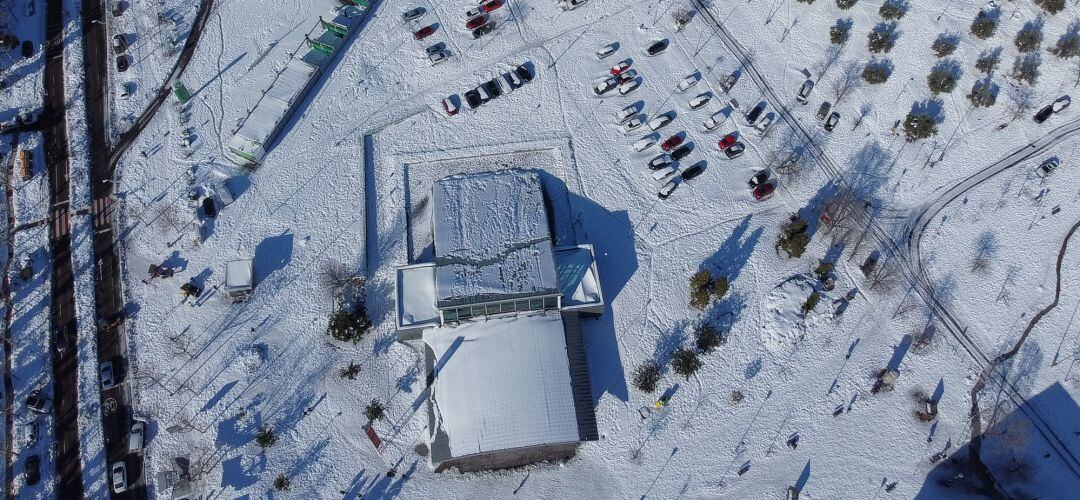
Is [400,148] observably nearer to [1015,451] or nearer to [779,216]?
[779,216]

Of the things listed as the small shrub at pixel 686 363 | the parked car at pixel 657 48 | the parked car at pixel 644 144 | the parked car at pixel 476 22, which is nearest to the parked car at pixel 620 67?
the parked car at pixel 657 48

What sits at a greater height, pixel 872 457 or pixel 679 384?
pixel 679 384

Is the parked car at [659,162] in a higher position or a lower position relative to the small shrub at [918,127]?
higher

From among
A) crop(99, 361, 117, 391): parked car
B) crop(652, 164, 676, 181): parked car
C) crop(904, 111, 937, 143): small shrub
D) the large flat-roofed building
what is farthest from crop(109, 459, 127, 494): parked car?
crop(904, 111, 937, 143): small shrub

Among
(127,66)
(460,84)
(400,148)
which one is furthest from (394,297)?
(127,66)

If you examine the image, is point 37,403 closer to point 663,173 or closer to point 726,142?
point 663,173

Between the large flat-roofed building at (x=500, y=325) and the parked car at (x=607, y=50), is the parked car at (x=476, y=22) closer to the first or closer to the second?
the parked car at (x=607, y=50)
